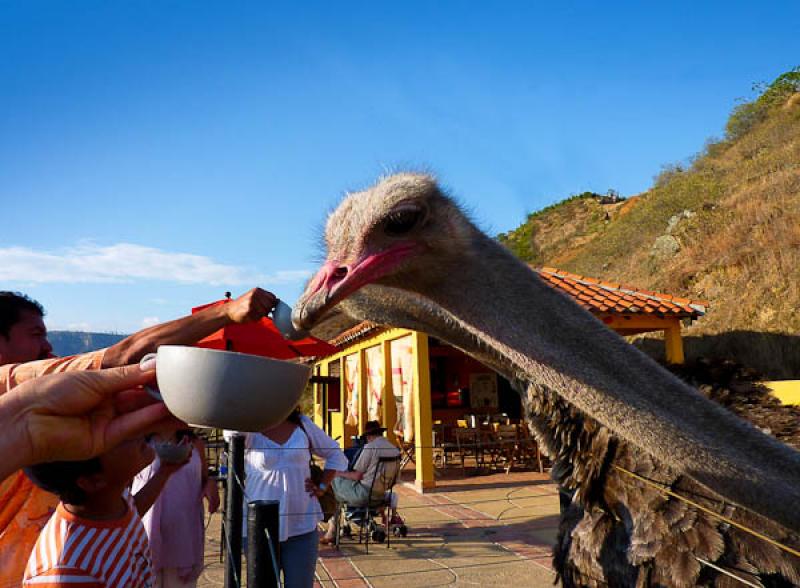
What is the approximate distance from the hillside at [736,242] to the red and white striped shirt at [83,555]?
4209 mm

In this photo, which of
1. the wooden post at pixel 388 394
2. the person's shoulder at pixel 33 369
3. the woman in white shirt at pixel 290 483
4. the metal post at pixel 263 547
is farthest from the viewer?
the wooden post at pixel 388 394

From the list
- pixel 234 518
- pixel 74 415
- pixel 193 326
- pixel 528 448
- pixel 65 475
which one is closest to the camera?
pixel 74 415

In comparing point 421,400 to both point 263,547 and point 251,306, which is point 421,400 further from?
point 251,306

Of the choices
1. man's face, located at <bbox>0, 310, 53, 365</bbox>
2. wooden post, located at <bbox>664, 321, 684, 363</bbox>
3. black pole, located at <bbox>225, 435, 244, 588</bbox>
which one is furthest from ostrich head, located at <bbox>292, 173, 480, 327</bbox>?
wooden post, located at <bbox>664, 321, 684, 363</bbox>

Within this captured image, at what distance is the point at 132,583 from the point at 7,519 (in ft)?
1.35

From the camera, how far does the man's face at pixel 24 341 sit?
2051 millimetres

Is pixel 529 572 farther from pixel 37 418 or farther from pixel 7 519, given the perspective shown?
pixel 37 418

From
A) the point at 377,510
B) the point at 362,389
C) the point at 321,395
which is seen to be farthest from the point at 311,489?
the point at 321,395

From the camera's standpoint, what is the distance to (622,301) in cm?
976

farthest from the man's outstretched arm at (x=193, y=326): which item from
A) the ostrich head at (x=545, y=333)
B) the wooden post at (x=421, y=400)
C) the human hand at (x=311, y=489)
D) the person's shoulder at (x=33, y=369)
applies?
the wooden post at (x=421, y=400)

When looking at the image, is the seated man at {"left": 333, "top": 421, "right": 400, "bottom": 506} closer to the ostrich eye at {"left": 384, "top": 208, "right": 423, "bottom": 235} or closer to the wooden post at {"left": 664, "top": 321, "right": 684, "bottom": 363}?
the ostrich eye at {"left": 384, "top": 208, "right": 423, "bottom": 235}

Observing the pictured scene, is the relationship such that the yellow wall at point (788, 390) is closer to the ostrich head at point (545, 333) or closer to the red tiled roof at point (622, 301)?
the ostrich head at point (545, 333)

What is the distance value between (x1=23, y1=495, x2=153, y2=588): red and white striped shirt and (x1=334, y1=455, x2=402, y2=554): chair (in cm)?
475

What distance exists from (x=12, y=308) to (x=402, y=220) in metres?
1.27
